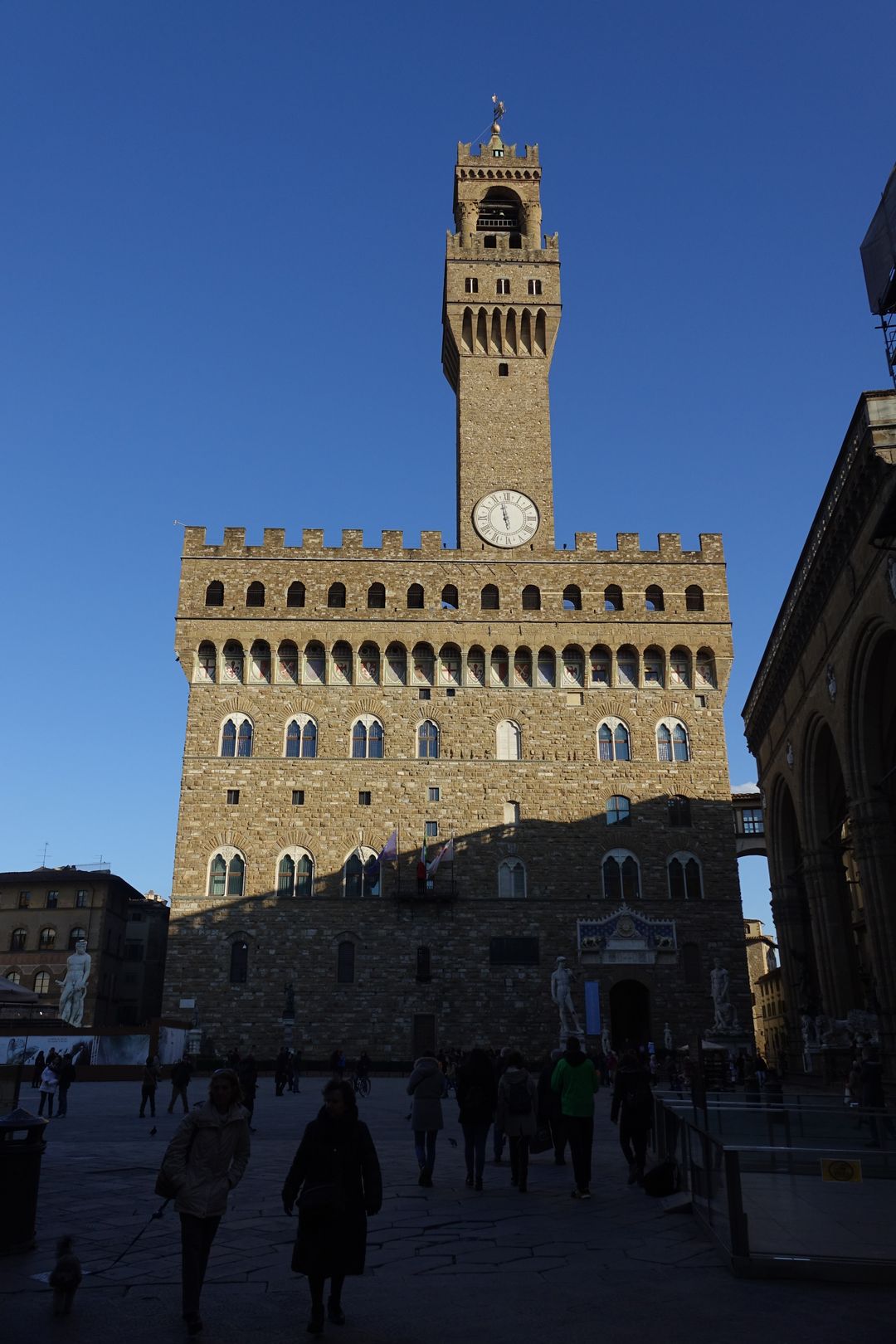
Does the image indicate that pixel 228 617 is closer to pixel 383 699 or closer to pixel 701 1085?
pixel 383 699

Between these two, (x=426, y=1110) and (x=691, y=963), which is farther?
(x=691, y=963)

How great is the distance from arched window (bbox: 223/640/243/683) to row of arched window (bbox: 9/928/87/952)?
24.7 m

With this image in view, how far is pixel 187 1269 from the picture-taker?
5707 mm

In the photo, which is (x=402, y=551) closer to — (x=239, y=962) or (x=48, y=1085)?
(x=239, y=962)

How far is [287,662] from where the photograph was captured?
37.1m

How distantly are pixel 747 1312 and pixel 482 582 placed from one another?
32.6m

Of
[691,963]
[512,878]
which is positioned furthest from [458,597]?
[691,963]

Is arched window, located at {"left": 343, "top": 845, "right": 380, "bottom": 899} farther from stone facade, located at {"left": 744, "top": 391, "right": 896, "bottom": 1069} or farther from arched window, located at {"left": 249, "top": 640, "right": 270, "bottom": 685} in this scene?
stone facade, located at {"left": 744, "top": 391, "right": 896, "bottom": 1069}

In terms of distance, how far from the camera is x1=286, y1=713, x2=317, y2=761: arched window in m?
35.7

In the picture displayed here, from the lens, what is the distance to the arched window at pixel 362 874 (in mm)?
34125

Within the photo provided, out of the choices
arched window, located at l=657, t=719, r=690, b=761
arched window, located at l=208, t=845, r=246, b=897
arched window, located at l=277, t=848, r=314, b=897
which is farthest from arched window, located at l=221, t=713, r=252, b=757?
arched window, located at l=657, t=719, r=690, b=761

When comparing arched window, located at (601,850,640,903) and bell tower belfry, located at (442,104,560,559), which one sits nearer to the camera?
arched window, located at (601,850,640,903)

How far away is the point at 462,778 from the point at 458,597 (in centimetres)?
677

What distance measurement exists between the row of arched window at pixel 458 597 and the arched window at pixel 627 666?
1.60 m
